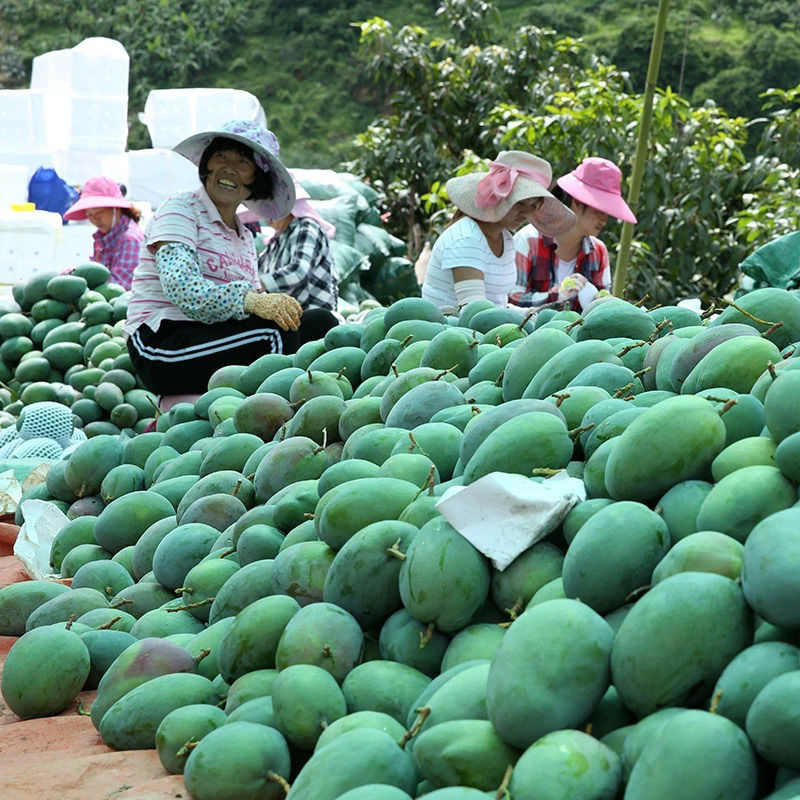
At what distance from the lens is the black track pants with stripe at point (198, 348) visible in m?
4.05

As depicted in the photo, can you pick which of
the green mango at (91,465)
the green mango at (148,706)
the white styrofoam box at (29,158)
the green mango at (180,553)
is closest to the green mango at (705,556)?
the green mango at (148,706)

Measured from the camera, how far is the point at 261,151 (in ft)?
13.3

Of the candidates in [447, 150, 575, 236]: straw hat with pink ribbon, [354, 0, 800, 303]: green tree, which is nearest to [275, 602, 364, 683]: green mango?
[447, 150, 575, 236]: straw hat with pink ribbon

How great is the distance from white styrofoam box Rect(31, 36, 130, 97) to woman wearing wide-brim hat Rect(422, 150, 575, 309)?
8594 mm

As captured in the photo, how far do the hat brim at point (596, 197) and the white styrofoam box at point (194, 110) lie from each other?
6103 millimetres

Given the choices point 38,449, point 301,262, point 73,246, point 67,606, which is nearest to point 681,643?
point 67,606

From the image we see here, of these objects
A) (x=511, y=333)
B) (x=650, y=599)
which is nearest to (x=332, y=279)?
(x=511, y=333)

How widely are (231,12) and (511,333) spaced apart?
3147cm

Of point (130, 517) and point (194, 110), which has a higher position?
point (130, 517)

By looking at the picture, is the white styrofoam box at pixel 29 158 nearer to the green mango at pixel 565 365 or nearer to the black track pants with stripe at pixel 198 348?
the black track pants with stripe at pixel 198 348

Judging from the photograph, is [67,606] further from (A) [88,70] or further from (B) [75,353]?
(A) [88,70]

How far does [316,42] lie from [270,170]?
2799 cm

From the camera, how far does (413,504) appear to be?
1.56 m

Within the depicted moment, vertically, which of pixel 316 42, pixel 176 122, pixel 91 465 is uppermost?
pixel 91 465
